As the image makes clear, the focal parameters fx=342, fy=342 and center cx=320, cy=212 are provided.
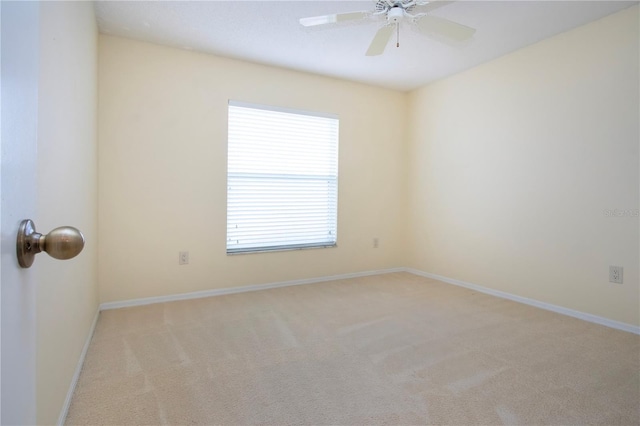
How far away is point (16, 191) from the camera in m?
0.49

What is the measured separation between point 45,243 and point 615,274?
11.6 ft

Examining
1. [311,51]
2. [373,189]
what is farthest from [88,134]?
[373,189]

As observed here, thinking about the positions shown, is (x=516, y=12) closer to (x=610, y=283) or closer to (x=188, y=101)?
(x=610, y=283)

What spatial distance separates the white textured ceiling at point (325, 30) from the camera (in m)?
2.55

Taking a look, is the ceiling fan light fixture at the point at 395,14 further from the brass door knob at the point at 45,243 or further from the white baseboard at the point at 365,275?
the white baseboard at the point at 365,275

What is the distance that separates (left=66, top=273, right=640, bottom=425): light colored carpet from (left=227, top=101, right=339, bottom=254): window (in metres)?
0.90

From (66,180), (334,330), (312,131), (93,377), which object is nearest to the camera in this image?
(66,180)

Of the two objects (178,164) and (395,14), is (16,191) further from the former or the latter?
(178,164)

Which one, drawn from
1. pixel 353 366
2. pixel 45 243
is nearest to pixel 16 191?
pixel 45 243

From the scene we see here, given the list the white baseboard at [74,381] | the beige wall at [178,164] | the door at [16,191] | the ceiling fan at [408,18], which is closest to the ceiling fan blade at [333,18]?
the ceiling fan at [408,18]

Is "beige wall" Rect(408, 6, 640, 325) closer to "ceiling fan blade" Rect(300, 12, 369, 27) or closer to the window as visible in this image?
the window

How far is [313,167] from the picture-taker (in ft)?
13.1

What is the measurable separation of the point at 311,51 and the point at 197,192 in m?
1.77

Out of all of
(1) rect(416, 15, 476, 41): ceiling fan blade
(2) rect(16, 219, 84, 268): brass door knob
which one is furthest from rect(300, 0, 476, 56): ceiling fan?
(2) rect(16, 219, 84, 268): brass door knob
